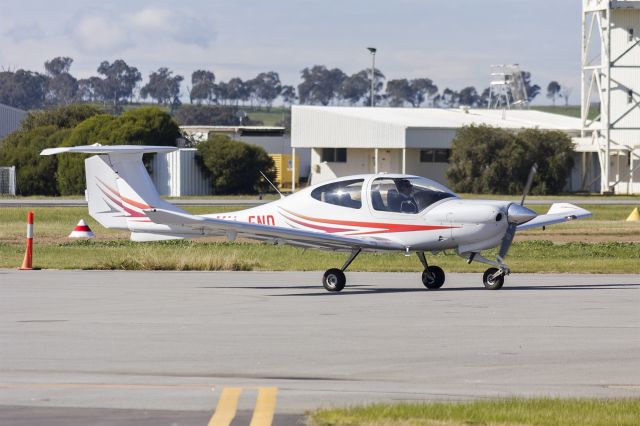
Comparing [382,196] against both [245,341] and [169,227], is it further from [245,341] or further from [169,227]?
[245,341]

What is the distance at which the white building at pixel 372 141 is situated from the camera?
76.2 meters

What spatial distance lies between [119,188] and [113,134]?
167 ft

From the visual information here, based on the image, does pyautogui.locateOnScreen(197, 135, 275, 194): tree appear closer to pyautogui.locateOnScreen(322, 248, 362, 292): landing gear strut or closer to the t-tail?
the t-tail

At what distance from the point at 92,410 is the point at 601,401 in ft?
13.2

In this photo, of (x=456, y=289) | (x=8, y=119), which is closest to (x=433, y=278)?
(x=456, y=289)

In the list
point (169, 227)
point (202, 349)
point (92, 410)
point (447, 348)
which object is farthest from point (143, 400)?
point (169, 227)

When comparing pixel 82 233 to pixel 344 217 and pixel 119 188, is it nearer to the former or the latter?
pixel 119 188

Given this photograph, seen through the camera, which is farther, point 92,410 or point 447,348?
point 447,348

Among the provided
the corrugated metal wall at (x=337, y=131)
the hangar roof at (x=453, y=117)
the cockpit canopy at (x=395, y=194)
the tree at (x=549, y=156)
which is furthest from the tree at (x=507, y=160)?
the cockpit canopy at (x=395, y=194)


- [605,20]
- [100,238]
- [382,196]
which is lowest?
[100,238]

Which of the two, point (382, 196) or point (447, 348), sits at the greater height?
point (382, 196)

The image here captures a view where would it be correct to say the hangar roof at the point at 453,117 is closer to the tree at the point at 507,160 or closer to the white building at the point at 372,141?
the white building at the point at 372,141

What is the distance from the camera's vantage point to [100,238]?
115ft

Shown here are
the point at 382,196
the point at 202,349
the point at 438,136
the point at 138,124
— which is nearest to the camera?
the point at 202,349
